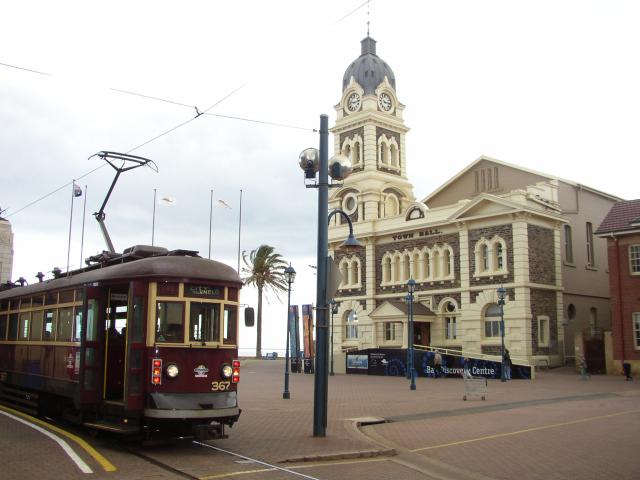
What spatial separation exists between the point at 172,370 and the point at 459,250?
1364 inches

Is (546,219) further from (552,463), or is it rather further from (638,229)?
(552,463)

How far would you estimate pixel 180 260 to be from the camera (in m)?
12.3

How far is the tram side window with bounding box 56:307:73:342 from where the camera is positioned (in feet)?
45.1

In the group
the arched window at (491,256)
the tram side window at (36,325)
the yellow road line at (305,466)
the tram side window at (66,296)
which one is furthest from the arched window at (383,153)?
the yellow road line at (305,466)

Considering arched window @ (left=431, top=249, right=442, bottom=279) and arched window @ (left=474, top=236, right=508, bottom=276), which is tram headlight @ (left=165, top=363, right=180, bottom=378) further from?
arched window @ (left=431, top=249, right=442, bottom=279)

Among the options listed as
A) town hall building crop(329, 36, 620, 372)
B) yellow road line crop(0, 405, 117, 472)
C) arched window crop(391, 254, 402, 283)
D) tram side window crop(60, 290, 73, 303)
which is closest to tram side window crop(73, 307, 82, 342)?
tram side window crop(60, 290, 73, 303)

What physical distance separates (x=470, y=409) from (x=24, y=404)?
465 inches

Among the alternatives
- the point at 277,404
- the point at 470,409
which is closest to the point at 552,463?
the point at 470,409

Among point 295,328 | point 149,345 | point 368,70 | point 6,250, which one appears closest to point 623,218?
point 295,328

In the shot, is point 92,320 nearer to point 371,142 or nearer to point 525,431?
point 525,431

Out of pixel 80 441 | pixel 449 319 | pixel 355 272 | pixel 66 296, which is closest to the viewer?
pixel 80 441

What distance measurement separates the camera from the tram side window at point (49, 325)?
14.6m

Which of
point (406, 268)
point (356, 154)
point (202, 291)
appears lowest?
point (202, 291)

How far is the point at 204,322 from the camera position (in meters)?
12.2
